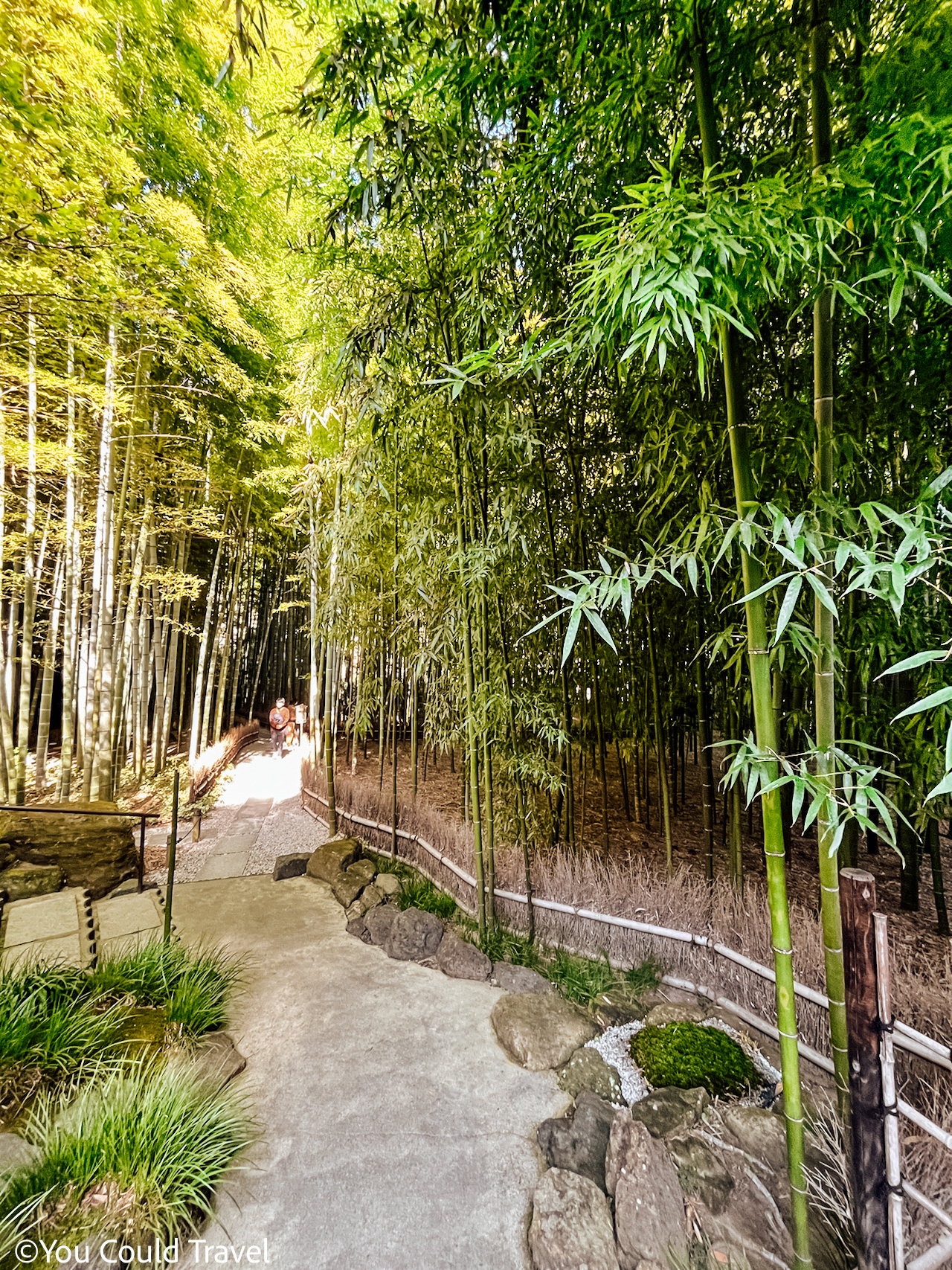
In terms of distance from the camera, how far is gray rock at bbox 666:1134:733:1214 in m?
1.37

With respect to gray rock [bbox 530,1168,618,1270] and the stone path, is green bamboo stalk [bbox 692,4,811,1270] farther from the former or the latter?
the stone path

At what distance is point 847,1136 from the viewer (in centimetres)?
130

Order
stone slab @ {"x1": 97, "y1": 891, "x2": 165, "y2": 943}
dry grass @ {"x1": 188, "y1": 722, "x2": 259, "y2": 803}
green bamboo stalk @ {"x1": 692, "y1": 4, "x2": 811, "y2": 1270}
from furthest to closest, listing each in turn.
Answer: dry grass @ {"x1": 188, "y1": 722, "x2": 259, "y2": 803} → stone slab @ {"x1": 97, "y1": 891, "x2": 165, "y2": 943} → green bamboo stalk @ {"x1": 692, "y1": 4, "x2": 811, "y2": 1270}

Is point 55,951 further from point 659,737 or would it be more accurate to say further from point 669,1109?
point 659,737

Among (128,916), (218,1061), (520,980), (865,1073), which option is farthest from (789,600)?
(128,916)

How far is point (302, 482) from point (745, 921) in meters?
4.78

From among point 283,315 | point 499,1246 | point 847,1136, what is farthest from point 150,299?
point 847,1136

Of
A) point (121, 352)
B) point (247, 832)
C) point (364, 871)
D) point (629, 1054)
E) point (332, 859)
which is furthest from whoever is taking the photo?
point (247, 832)

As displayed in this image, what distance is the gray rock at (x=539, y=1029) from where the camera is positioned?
2.00m

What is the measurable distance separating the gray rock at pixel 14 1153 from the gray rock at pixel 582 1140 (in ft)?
4.86

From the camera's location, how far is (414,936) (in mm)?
2830

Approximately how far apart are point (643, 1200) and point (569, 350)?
2.20 m

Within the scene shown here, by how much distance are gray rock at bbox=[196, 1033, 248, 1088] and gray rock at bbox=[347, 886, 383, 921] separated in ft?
3.53

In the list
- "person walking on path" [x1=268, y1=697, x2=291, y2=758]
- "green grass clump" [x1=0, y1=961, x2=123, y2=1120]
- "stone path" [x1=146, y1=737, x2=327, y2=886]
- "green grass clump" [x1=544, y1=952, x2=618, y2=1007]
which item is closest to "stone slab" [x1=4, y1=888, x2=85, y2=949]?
"green grass clump" [x1=0, y1=961, x2=123, y2=1120]
